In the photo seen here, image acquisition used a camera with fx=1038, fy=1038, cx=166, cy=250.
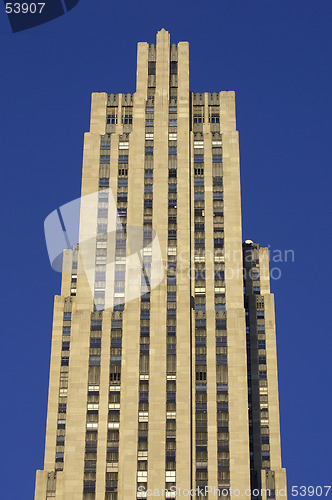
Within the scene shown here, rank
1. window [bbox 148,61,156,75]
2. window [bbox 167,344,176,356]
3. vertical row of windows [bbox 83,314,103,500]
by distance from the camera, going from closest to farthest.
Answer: vertical row of windows [bbox 83,314,103,500], window [bbox 167,344,176,356], window [bbox 148,61,156,75]

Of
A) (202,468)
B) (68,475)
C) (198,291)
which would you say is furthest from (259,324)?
(68,475)

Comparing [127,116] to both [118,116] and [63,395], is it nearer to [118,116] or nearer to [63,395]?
[118,116]

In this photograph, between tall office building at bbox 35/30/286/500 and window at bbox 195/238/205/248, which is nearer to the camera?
tall office building at bbox 35/30/286/500

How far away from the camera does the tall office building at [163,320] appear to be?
520ft

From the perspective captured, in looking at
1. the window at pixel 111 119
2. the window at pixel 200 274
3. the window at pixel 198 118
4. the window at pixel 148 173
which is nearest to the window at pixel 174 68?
the window at pixel 198 118

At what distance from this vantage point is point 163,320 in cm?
16750

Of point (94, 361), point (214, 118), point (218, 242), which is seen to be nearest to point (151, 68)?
point (214, 118)

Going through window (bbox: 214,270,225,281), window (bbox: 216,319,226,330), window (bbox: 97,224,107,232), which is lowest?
window (bbox: 216,319,226,330)

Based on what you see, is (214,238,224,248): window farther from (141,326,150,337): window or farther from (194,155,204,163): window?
(141,326,150,337): window

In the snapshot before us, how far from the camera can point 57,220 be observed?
197125mm

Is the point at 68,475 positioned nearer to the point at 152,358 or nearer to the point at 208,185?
the point at 152,358

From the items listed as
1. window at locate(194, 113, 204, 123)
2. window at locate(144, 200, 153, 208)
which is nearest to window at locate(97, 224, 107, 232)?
window at locate(144, 200, 153, 208)

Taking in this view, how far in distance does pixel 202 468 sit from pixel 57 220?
2401 inches

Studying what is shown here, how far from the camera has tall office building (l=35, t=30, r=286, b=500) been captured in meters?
158
